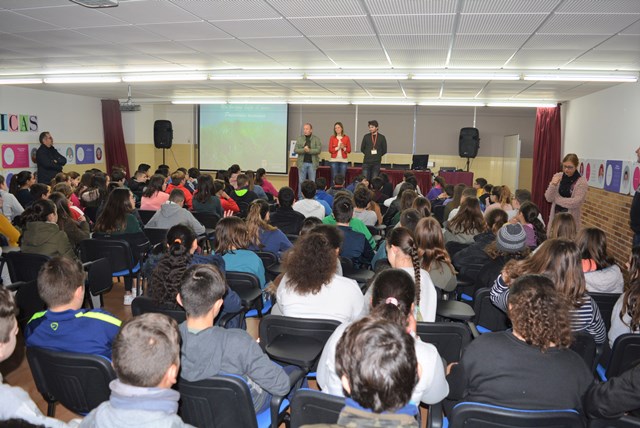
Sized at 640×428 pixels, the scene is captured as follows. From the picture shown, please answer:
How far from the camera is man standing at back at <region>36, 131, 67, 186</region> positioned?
33.7ft

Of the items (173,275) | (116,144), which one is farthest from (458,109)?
(173,275)

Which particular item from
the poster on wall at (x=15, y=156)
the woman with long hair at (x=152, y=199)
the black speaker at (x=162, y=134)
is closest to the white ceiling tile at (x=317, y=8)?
the woman with long hair at (x=152, y=199)

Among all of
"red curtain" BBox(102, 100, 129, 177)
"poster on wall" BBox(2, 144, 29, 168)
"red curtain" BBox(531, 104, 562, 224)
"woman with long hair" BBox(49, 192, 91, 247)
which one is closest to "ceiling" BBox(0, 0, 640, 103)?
"woman with long hair" BBox(49, 192, 91, 247)

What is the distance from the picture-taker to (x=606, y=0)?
3.86 metres

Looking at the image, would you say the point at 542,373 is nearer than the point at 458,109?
Yes

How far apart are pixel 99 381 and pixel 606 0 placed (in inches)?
171

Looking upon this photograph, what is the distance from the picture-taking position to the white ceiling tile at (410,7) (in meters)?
4.12

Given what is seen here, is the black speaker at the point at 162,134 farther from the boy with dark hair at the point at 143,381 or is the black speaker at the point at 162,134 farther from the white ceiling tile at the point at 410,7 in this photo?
the boy with dark hair at the point at 143,381

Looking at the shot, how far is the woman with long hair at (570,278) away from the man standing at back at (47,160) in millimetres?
10035

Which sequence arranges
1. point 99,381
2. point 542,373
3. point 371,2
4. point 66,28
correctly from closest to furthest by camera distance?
point 542,373 < point 99,381 < point 371,2 < point 66,28

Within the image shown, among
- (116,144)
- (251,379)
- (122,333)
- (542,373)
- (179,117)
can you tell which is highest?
(179,117)

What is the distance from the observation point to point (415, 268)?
2.89 metres

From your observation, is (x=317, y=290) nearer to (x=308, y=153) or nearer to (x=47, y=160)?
(x=308, y=153)

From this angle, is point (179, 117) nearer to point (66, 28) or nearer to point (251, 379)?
point (66, 28)
